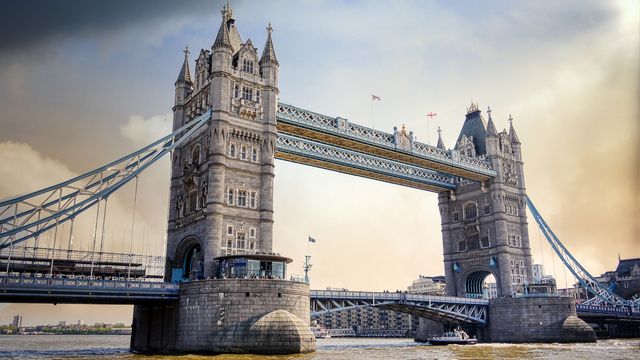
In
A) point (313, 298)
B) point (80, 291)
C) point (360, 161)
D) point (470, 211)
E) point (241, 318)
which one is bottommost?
point (241, 318)

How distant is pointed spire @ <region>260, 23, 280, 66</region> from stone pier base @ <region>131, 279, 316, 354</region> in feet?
84.8

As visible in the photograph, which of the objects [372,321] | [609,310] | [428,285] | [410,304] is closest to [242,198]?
[410,304]

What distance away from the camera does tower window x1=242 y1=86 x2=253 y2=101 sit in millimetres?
59219

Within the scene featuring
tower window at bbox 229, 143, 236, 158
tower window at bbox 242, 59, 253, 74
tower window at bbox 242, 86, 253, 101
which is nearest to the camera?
tower window at bbox 229, 143, 236, 158

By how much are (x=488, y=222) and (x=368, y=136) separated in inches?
1046

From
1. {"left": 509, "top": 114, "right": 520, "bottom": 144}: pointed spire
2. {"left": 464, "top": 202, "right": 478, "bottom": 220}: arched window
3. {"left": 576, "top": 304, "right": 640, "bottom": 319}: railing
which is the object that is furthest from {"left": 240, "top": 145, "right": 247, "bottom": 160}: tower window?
{"left": 576, "top": 304, "right": 640, "bottom": 319}: railing

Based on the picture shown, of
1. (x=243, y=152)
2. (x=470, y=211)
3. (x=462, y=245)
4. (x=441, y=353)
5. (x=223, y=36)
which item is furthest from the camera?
(x=462, y=245)

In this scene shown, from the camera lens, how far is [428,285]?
17688 cm

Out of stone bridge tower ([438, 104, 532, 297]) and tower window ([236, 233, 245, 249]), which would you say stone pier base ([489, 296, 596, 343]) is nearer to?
stone bridge tower ([438, 104, 532, 297])

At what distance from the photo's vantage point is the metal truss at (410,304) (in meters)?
60.1

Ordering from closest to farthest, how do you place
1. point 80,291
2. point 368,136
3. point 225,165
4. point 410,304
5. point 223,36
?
point 80,291 → point 225,165 → point 223,36 → point 410,304 → point 368,136

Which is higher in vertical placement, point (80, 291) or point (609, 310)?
point (80, 291)

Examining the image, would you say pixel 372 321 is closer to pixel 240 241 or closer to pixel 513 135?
pixel 513 135

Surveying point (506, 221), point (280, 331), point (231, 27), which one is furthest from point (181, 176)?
point (506, 221)
